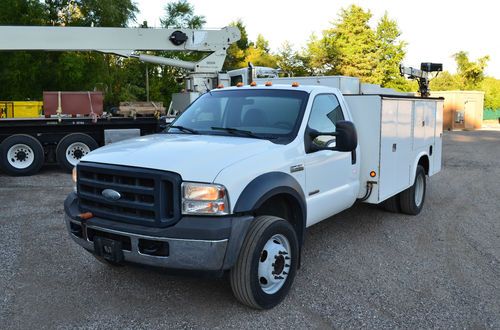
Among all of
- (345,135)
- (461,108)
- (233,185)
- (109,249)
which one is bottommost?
(109,249)

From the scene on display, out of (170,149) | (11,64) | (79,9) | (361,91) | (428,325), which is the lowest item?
(428,325)

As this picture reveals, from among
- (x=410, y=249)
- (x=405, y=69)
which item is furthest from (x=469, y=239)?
(x=405, y=69)

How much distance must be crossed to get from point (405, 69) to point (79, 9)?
17137 mm

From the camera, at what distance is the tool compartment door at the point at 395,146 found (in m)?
6.23

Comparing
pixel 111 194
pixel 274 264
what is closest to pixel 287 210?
pixel 274 264

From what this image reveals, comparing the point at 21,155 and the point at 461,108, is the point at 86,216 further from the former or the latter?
the point at 461,108

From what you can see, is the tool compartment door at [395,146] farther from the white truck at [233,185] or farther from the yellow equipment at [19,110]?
the yellow equipment at [19,110]

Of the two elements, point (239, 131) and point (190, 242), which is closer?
point (190, 242)

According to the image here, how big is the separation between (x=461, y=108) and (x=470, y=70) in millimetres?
19509

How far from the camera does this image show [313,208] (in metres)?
5.00

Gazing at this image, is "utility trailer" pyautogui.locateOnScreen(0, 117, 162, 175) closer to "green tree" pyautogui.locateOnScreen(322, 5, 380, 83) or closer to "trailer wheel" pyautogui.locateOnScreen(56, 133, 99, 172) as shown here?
"trailer wheel" pyautogui.locateOnScreen(56, 133, 99, 172)

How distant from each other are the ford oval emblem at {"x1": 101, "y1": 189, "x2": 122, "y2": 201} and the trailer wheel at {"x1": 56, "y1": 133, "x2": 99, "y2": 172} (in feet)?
29.0

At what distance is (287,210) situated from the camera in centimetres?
477

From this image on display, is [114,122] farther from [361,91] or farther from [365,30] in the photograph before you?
[365,30]
